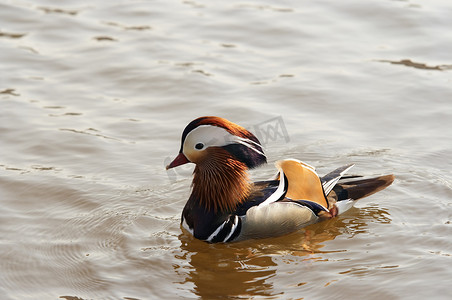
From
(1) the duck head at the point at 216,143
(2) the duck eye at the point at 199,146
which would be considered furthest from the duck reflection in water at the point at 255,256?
(2) the duck eye at the point at 199,146

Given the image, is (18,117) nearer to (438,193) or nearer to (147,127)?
(147,127)

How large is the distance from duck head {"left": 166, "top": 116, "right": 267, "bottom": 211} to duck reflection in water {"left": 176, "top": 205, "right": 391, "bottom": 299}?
435 millimetres

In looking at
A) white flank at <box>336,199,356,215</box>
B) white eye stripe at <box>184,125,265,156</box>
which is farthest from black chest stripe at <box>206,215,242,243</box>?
white flank at <box>336,199,356,215</box>

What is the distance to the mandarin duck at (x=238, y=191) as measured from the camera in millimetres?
7246

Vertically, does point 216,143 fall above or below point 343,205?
above

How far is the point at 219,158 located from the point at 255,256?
1004 millimetres

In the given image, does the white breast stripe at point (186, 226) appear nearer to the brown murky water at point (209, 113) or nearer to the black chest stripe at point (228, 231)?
the brown murky water at point (209, 113)

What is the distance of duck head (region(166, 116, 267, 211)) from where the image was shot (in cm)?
718

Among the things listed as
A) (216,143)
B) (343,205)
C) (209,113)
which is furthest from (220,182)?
(209,113)

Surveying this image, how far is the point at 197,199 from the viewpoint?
7461 millimetres

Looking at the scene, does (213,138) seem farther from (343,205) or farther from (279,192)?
(343,205)

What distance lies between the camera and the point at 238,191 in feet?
24.4

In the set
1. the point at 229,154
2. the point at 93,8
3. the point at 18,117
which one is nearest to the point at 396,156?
the point at 229,154

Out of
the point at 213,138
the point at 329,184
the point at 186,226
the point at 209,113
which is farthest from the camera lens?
the point at 209,113
